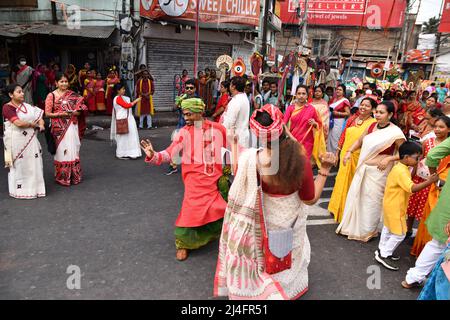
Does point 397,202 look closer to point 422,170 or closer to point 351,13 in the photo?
point 422,170

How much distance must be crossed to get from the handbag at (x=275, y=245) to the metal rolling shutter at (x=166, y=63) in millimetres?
10520

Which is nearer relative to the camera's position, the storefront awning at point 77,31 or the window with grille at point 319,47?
the storefront awning at point 77,31

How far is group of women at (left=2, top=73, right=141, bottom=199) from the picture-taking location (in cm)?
465

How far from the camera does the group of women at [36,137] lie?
4652 millimetres

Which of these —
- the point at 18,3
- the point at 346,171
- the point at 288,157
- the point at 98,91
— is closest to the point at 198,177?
the point at 288,157

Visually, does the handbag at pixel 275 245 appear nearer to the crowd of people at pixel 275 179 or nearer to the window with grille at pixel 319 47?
the crowd of people at pixel 275 179

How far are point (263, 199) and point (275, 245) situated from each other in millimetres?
308

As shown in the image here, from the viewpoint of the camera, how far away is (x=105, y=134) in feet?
30.3

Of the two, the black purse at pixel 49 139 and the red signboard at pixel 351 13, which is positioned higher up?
the red signboard at pixel 351 13

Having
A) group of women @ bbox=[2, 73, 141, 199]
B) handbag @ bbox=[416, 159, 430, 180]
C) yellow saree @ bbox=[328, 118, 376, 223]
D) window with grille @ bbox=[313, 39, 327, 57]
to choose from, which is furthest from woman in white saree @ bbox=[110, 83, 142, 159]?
window with grille @ bbox=[313, 39, 327, 57]

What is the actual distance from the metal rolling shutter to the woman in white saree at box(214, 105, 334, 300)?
10.4 m

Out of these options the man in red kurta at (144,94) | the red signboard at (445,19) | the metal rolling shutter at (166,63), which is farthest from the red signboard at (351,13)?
the man in red kurta at (144,94)

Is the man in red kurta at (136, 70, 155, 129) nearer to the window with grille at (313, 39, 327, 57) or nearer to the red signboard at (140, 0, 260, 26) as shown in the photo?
the red signboard at (140, 0, 260, 26)

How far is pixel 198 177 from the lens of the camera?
341cm
